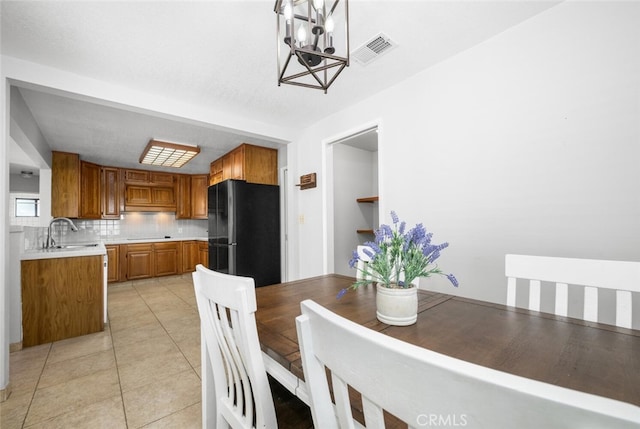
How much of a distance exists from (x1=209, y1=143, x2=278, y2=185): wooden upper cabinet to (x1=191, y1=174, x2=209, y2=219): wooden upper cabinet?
74.8 inches

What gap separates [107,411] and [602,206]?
121 inches

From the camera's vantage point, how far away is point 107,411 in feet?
5.16

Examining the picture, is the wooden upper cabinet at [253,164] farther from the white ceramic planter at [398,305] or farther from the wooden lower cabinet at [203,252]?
the white ceramic planter at [398,305]

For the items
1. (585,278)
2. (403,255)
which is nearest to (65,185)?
(403,255)

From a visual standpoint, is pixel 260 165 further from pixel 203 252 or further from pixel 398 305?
pixel 398 305

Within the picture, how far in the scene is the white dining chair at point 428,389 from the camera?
0.76 ft

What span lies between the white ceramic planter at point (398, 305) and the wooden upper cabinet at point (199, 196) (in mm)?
5601

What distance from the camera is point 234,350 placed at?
87 cm

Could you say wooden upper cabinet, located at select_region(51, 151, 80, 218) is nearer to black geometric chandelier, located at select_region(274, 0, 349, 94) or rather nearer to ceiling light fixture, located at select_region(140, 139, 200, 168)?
ceiling light fixture, located at select_region(140, 139, 200, 168)

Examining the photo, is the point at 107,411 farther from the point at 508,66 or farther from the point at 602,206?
the point at 508,66

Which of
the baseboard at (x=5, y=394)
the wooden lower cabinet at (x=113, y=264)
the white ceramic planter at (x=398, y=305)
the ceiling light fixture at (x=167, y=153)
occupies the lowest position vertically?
the baseboard at (x=5, y=394)

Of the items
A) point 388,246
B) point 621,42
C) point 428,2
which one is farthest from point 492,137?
point 388,246

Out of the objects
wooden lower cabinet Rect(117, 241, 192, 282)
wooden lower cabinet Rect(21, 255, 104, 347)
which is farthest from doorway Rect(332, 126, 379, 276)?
wooden lower cabinet Rect(117, 241, 192, 282)

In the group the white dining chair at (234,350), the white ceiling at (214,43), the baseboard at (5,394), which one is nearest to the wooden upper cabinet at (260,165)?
the white ceiling at (214,43)
